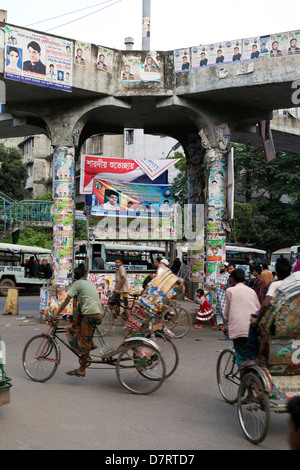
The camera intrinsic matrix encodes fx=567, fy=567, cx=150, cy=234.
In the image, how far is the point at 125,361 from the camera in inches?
288

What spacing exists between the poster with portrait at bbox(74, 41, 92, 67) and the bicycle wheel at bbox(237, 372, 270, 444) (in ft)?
32.9

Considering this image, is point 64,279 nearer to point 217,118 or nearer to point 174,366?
point 217,118

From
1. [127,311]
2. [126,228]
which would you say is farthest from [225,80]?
[127,311]

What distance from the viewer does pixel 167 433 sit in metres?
5.35

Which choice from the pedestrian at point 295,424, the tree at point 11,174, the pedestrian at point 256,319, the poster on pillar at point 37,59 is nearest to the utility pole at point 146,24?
the poster on pillar at point 37,59

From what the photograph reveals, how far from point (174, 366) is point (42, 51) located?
835cm

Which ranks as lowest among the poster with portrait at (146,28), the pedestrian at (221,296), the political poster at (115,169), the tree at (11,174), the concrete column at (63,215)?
the pedestrian at (221,296)

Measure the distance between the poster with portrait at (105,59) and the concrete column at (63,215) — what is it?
85.2 inches

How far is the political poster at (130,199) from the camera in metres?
15.5

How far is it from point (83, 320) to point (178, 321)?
6.40 meters

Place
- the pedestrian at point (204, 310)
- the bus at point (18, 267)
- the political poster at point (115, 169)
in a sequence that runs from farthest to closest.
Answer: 1. the bus at point (18, 267)
2. the political poster at point (115, 169)
3. the pedestrian at point (204, 310)

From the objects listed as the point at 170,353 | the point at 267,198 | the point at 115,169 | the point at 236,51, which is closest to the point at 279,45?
the point at 236,51

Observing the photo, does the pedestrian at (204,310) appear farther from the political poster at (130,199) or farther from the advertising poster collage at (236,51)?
the advertising poster collage at (236,51)

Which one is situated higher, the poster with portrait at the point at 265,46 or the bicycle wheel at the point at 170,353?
the poster with portrait at the point at 265,46
